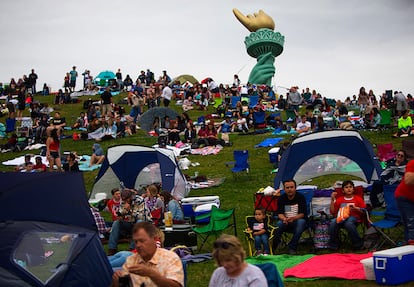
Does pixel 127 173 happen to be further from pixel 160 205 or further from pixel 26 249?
pixel 26 249

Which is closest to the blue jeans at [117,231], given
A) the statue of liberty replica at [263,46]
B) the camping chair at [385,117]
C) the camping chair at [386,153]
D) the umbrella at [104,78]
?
the camping chair at [386,153]

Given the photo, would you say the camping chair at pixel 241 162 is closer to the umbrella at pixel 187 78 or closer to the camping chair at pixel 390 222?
the camping chair at pixel 390 222

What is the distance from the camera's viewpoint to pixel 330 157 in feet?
45.5

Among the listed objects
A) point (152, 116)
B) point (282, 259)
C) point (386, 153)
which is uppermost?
point (152, 116)


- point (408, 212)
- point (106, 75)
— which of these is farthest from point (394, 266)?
point (106, 75)

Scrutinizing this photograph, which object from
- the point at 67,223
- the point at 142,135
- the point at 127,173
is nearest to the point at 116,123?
the point at 142,135

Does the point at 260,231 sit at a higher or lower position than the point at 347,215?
lower

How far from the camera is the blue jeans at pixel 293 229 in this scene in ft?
33.2

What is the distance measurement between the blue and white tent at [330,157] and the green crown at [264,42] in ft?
111

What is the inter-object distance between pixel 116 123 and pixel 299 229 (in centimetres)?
1719

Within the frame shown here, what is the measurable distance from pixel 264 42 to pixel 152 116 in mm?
21742

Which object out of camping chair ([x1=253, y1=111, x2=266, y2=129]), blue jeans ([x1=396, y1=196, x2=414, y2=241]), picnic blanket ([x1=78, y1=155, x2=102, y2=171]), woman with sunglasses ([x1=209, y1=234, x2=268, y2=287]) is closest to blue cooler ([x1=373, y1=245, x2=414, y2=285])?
blue jeans ([x1=396, y1=196, x2=414, y2=241])

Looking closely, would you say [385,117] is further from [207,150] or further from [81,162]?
[81,162]

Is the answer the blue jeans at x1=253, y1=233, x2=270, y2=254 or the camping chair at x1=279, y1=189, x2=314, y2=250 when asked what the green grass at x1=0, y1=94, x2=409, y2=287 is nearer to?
the camping chair at x1=279, y1=189, x2=314, y2=250
